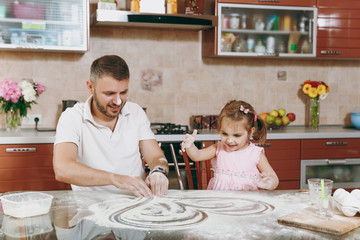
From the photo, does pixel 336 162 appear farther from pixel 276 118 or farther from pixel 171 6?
pixel 171 6

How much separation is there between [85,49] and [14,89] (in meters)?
0.62

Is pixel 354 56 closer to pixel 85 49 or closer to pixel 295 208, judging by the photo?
pixel 85 49

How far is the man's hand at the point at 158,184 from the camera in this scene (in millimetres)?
1771

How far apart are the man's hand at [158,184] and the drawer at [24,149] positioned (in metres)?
1.55

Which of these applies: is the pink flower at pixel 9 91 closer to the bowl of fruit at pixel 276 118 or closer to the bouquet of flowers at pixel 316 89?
the bowl of fruit at pixel 276 118

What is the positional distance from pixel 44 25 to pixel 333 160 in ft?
8.50

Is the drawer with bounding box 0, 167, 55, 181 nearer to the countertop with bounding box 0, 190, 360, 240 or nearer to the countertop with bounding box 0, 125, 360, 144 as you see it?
the countertop with bounding box 0, 125, 360, 144

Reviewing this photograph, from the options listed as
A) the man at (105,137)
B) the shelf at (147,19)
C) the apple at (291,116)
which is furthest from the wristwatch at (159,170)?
the apple at (291,116)

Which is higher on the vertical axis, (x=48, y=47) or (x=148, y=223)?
(x=48, y=47)

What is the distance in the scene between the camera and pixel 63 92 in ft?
12.3

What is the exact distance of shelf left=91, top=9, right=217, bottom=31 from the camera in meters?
3.34

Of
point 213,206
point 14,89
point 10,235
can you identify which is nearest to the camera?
point 10,235

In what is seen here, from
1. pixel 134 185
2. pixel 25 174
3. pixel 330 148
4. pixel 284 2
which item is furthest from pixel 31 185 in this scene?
pixel 284 2

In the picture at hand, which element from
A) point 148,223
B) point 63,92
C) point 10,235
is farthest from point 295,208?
point 63,92
